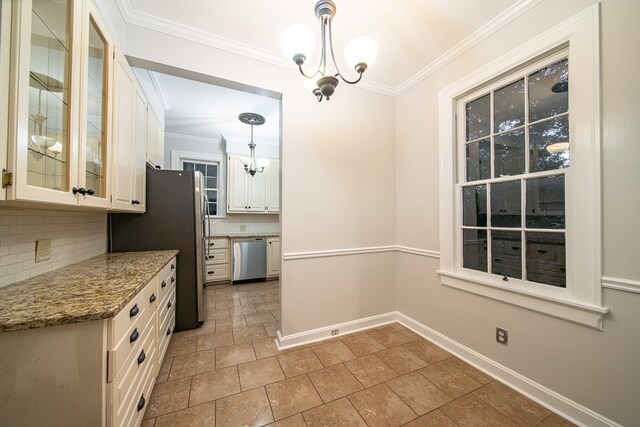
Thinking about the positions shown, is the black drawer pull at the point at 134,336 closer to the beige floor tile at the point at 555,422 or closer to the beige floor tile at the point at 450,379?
the beige floor tile at the point at 450,379

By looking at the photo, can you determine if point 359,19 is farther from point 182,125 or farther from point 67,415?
point 182,125

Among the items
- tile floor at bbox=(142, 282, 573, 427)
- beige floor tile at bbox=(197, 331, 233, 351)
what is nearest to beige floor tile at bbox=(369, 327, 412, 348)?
tile floor at bbox=(142, 282, 573, 427)

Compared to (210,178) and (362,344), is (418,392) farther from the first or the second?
(210,178)

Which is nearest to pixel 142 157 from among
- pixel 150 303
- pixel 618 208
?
pixel 150 303

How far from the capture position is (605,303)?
1.32 m

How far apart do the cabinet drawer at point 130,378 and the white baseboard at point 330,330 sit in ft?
3.46

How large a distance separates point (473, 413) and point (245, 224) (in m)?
4.36

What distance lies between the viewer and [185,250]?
251cm

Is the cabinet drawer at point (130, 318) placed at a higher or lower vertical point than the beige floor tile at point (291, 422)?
higher

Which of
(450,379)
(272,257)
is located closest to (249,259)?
(272,257)

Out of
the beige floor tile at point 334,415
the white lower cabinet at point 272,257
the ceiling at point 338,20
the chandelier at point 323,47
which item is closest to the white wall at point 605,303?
the ceiling at point 338,20

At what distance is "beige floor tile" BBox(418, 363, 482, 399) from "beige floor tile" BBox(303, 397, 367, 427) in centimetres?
70

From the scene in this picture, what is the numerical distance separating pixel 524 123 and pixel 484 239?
0.93 metres

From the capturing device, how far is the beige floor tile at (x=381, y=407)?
1.44 metres
